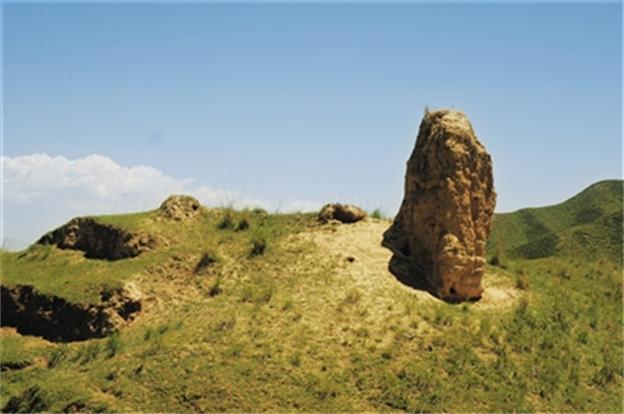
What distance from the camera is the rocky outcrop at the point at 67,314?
1531cm

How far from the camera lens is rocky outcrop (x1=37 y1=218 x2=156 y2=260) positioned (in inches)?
717

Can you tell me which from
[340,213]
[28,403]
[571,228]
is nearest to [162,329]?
[28,403]

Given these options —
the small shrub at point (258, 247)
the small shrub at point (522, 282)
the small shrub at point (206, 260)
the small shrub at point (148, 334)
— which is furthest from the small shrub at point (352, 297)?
the small shrub at point (522, 282)

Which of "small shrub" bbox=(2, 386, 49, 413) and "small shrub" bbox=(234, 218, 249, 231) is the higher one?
"small shrub" bbox=(234, 218, 249, 231)

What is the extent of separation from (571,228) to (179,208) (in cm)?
3530

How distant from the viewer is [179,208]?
20.0m

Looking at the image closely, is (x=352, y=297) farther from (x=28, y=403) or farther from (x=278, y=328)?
(x=28, y=403)

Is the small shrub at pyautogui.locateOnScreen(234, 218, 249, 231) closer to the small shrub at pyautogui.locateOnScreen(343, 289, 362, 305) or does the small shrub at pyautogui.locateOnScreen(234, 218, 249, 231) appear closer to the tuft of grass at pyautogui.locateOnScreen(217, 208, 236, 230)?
the tuft of grass at pyautogui.locateOnScreen(217, 208, 236, 230)

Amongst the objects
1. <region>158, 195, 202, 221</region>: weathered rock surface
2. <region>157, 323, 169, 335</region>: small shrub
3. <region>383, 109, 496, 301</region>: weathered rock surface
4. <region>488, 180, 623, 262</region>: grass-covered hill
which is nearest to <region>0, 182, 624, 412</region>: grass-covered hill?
<region>157, 323, 169, 335</region>: small shrub

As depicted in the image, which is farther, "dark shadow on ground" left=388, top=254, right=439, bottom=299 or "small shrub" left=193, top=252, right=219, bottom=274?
"small shrub" left=193, top=252, right=219, bottom=274

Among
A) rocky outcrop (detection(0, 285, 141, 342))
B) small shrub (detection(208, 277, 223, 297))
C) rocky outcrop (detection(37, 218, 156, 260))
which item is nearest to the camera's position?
rocky outcrop (detection(0, 285, 141, 342))

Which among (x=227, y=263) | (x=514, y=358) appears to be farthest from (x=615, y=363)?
(x=227, y=263)

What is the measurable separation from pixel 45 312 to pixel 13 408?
3.88m

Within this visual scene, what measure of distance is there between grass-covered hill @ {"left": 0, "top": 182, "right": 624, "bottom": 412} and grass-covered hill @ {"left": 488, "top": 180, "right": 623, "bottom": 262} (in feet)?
66.6
